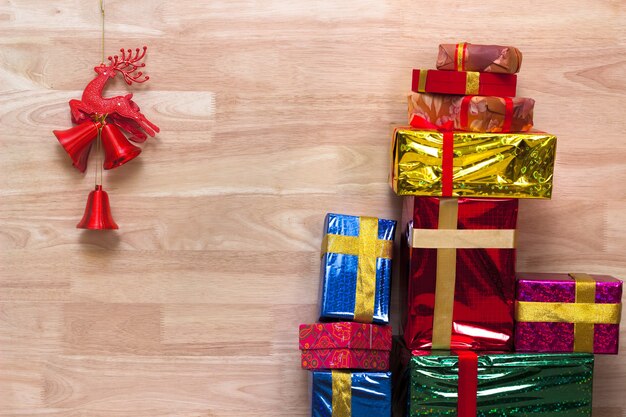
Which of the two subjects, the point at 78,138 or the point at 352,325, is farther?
the point at 78,138

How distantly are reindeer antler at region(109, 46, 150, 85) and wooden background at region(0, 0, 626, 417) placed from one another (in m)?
0.02

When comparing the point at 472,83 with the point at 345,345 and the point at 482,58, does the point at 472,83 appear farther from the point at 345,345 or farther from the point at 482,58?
the point at 345,345

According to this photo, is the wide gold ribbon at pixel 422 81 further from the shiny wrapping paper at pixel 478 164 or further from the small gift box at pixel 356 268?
the small gift box at pixel 356 268

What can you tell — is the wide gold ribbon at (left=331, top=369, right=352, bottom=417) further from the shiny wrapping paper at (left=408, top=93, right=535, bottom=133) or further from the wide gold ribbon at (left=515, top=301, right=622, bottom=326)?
the shiny wrapping paper at (left=408, top=93, right=535, bottom=133)

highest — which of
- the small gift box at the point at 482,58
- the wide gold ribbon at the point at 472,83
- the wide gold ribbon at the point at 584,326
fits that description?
the small gift box at the point at 482,58

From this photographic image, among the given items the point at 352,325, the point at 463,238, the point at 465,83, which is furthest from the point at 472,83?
the point at 352,325

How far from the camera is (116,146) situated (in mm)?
1614

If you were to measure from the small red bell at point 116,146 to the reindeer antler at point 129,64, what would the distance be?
108 mm

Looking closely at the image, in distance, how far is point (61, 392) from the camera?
5.54 feet

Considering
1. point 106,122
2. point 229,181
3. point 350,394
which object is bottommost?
point 350,394

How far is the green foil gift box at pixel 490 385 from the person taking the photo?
1483 millimetres

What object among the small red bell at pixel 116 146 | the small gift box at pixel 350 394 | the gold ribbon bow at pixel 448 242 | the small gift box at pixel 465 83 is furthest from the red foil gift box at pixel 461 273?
the small red bell at pixel 116 146

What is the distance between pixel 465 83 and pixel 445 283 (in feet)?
1.25

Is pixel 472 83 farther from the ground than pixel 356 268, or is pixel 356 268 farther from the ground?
pixel 472 83
